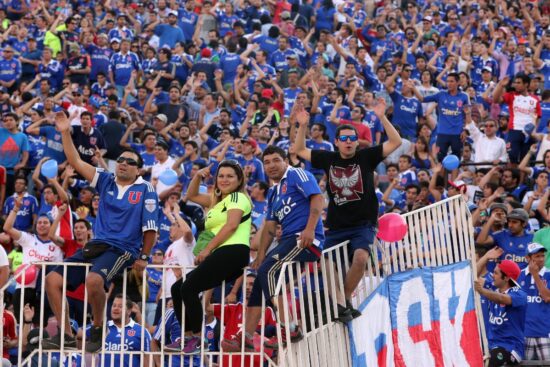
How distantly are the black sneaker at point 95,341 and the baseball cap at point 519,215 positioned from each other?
21.5 feet

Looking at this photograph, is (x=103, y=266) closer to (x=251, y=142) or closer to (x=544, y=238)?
(x=544, y=238)

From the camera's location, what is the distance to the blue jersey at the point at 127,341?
11.9 metres

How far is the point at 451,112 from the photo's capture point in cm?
2055

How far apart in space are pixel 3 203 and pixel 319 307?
28.1 ft

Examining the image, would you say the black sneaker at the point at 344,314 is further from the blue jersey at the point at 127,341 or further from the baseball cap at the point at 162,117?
the baseball cap at the point at 162,117

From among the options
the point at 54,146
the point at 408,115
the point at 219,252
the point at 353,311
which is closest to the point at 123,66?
the point at 54,146

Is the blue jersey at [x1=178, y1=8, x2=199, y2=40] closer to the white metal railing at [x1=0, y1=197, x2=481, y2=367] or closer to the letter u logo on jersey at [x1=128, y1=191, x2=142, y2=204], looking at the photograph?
the white metal railing at [x1=0, y1=197, x2=481, y2=367]

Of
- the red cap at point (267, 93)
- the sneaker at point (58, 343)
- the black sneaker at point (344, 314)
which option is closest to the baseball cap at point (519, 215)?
the black sneaker at point (344, 314)

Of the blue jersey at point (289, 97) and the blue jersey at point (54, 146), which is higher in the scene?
the blue jersey at point (289, 97)

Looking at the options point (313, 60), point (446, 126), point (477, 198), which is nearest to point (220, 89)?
point (313, 60)

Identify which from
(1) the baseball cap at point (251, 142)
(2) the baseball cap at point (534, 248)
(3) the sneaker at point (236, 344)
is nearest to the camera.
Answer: (3) the sneaker at point (236, 344)

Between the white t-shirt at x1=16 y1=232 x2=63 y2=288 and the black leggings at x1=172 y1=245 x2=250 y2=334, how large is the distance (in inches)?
225

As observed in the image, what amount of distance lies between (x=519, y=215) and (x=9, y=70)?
38.0 feet

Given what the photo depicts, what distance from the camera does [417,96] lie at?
882 inches
